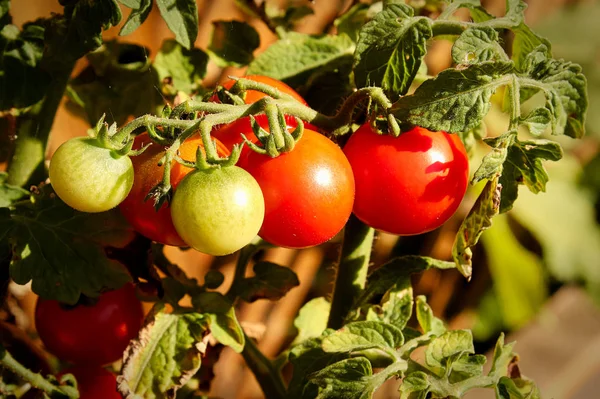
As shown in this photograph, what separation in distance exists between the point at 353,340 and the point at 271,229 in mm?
144

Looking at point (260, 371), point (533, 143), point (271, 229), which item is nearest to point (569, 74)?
point (533, 143)

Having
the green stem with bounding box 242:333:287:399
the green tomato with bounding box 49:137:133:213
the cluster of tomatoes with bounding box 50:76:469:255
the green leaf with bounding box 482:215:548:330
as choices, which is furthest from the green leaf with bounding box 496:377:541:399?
the green leaf with bounding box 482:215:548:330

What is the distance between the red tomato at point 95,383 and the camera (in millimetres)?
764

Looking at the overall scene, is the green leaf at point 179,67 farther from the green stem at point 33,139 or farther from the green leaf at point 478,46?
Result: the green leaf at point 478,46

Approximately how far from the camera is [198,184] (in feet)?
1.59

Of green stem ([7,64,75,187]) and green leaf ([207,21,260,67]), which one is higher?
green leaf ([207,21,260,67])

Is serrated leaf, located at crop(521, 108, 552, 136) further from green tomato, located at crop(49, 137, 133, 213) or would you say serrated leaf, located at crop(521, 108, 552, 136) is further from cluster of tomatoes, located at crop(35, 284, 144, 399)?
cluster of tomatoes, located at crop(35, 284, 144, 399)

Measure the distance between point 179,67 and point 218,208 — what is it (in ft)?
1.24

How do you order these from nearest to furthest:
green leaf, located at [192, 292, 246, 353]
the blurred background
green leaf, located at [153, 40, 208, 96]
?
green leaf, located at [192, 292, 246, 353] < green leaf, located at [153, 40, 208, 96] < the blurred background

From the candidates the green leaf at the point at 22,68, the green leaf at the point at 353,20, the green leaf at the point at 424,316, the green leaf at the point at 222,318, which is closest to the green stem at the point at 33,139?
the green leaf at the point at 22,68

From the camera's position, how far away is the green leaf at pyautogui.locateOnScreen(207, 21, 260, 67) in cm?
83

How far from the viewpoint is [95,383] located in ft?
2.54

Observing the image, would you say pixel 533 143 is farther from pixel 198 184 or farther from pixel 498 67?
pixel 198 184

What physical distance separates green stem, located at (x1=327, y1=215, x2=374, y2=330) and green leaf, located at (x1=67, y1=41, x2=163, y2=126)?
11.1 inches
